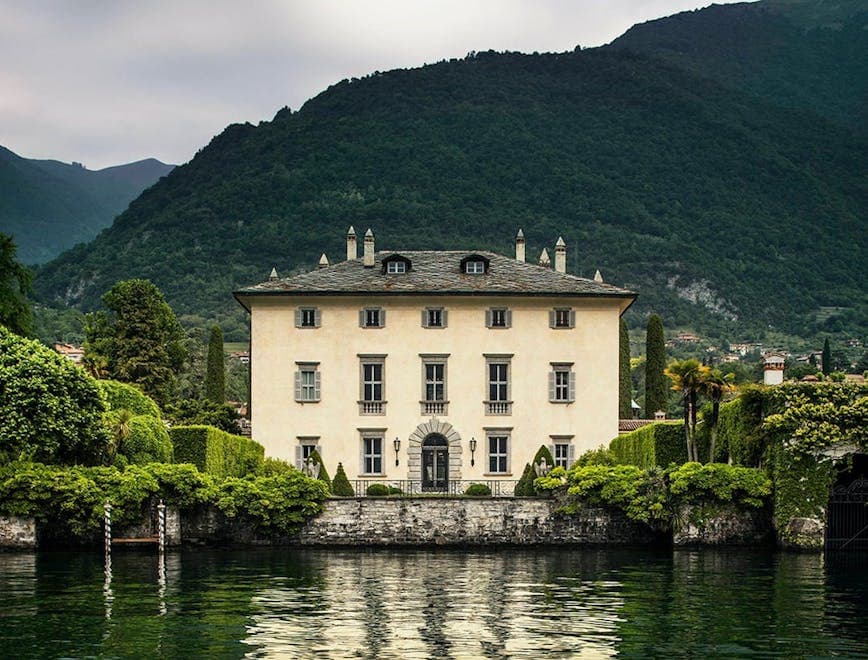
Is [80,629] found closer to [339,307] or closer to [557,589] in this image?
[557,589]

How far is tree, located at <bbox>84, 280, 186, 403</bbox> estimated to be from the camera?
276 ft

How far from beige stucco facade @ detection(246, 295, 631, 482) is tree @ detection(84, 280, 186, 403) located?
1818 centimetres

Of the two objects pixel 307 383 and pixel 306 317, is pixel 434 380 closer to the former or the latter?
pixel 307 383

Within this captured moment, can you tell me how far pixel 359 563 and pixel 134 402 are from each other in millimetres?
18151

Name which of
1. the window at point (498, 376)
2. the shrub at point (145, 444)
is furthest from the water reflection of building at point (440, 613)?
the window at point (498, 376)

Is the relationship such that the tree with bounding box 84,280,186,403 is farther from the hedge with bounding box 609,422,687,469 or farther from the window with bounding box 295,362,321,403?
the hedge with bounding box 609,422,687,469

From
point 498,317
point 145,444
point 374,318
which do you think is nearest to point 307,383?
point 374,318

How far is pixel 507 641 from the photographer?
28734mm

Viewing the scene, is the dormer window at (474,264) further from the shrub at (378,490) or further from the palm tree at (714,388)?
the palm tree at (714,388)

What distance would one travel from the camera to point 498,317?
223 feet

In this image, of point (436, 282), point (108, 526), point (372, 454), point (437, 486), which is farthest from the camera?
point (436, 282)

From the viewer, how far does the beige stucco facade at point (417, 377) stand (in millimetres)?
67438

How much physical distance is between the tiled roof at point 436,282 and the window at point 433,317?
0.92m

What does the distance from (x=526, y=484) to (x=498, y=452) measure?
6305mm
